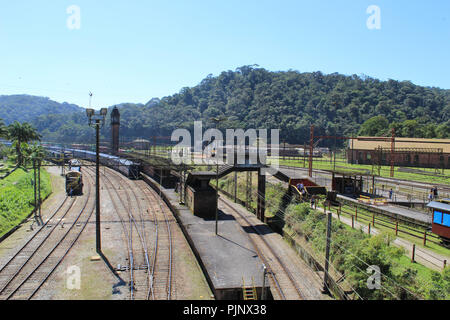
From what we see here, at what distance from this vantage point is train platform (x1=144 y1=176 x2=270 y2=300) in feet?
54.8

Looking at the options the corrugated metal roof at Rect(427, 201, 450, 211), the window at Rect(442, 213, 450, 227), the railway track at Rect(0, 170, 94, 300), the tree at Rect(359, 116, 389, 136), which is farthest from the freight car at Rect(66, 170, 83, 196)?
the tree at Rect(359, 116, 389, 136)

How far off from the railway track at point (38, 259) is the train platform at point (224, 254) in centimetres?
895

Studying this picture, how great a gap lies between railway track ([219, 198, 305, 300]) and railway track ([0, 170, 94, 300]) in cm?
1319

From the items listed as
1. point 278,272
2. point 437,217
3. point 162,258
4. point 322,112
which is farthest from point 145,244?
point 322,112

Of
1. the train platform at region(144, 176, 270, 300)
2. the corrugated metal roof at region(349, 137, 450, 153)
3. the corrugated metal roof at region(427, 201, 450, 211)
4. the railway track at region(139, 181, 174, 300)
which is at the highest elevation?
the corrugated metal roof at region(349, 137, 450, 153)

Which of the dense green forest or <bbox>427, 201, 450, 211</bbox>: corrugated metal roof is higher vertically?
the dense green forest

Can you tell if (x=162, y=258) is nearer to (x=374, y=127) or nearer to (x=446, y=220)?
(x=446, y=220)

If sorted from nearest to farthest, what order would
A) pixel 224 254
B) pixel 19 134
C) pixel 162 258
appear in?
pixel 224 254
pixel 162 258
pixel 19 134

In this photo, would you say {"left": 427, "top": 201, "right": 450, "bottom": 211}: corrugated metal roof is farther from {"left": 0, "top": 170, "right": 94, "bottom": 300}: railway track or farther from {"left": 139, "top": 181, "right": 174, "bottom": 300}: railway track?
{"left": 0, "top": 170, "right": 94, "bottom": 300}: railway track

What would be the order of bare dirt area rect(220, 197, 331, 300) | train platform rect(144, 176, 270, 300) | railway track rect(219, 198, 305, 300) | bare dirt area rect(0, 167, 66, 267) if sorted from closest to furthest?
1. train platform rect(144, 176, 270, 300)
2. railway track rect(219, 198, 305, 300)
3. bare dirt area rect(220, 197, 331, 300)
4. bare dirt area rect(0, 167, 66, 267)

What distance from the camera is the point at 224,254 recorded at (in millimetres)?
20875

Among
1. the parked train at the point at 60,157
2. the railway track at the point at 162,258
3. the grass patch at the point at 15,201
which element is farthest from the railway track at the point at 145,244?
the parked train at the point at 60,157

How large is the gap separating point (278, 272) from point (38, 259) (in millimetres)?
15738
